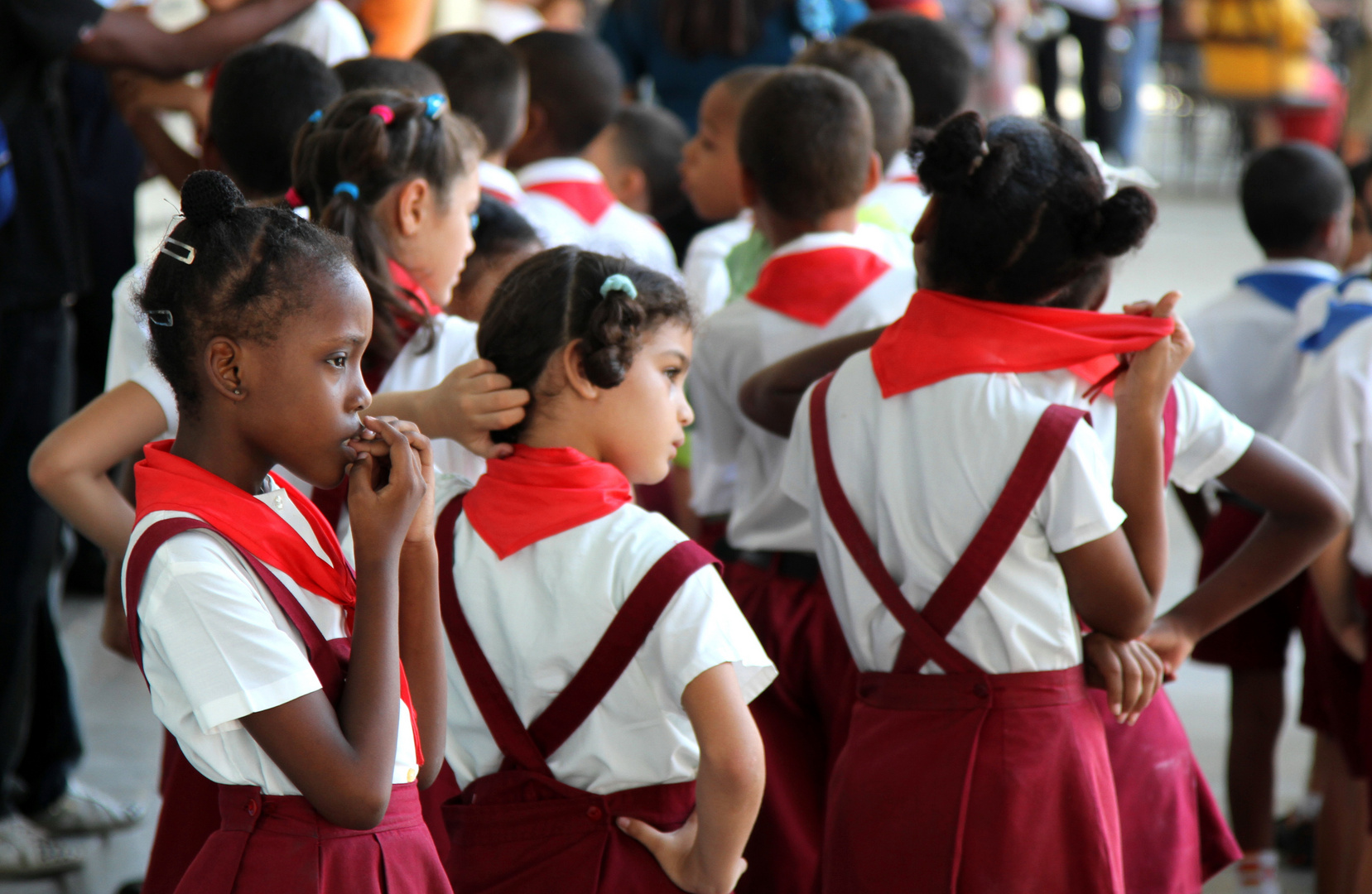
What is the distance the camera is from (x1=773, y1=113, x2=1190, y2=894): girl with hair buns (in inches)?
58.9

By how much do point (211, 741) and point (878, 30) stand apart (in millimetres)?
2460

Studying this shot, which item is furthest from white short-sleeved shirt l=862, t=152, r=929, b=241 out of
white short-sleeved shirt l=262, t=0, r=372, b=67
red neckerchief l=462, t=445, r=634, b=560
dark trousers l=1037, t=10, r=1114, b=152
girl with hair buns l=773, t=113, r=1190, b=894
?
dark trousers l=1037, t=10, r=1114, b=152

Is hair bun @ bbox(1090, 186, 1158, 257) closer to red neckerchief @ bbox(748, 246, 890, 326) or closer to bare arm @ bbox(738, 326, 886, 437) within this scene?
bare arm @ bbox(738, 326, 886, 437)

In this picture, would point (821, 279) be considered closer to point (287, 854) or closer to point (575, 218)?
point (575, 218)

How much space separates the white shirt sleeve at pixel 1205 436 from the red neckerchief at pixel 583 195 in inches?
62.4

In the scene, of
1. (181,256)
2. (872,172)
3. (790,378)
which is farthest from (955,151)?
(181,256)

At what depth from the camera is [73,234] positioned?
2.69 metres

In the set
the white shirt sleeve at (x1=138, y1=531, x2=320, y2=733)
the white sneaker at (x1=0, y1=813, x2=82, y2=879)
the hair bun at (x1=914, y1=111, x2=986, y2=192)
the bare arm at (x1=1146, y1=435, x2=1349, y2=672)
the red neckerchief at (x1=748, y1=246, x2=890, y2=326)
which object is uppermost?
the hair bun at (x1=914, y1=111, x2=986, y2=192)

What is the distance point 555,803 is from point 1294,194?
80.8 inches

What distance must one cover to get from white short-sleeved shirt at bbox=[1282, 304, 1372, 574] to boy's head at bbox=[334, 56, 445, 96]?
5.14 ft

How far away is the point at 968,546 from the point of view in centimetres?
151

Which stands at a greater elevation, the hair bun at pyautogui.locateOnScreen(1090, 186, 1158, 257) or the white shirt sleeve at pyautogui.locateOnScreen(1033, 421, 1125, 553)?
the hair bun at pyautogui.locateOnScreen(1090, 186, 1158, 257)

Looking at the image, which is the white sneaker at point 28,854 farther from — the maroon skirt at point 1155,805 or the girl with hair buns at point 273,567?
the maroon skirt at point 1155,805

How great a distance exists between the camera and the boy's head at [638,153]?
3732 mm
